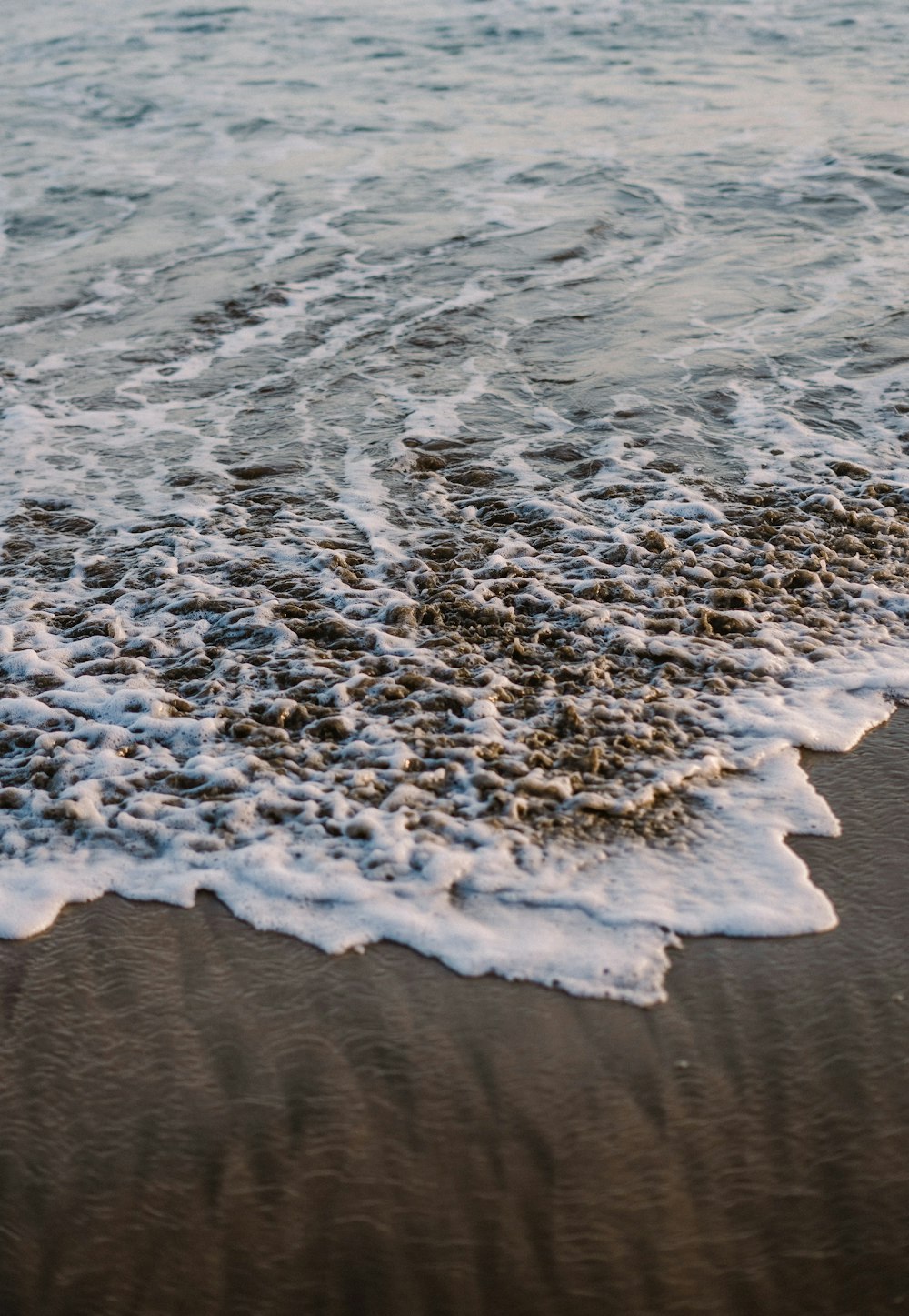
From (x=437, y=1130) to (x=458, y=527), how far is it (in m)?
2.68

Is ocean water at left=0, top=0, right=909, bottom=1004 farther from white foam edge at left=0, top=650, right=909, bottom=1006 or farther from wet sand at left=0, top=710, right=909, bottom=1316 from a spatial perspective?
wet sand at left=0, top=710, right=909, bottom=1316

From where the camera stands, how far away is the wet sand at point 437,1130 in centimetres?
192

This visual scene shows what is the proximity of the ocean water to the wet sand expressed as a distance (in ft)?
0.46

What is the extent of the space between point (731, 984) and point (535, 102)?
1081 centimetres

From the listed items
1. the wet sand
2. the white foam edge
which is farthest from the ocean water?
the wet sand

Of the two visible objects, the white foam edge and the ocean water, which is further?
the ocean water

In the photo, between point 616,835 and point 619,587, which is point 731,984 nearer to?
point 616,835

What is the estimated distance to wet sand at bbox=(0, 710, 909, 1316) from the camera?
192 centimetres

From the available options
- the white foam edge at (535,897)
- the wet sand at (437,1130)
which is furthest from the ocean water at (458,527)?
the wet sand at (437,1130)

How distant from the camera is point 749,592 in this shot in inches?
155

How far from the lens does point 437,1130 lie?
7.07 feet

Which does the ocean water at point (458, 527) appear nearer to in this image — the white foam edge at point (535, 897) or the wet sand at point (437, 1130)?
the white foam edge at point (535, 897)

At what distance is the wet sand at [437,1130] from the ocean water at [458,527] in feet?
0.46

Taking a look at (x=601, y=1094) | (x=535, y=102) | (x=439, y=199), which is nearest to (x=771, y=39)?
(x=535, y=102)
